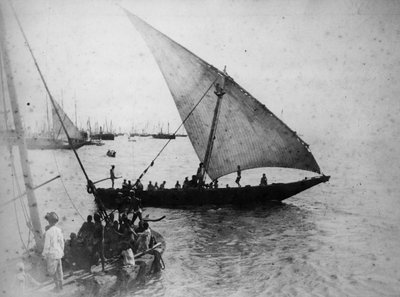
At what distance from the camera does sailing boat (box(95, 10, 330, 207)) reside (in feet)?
51.8

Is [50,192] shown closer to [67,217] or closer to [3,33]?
[67,217]

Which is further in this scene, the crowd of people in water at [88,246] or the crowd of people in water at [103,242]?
the crowd of people in water at [103,242]

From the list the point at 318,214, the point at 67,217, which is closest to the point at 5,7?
the point at 67,217

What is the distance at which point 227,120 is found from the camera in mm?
16891

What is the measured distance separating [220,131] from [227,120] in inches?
28.6

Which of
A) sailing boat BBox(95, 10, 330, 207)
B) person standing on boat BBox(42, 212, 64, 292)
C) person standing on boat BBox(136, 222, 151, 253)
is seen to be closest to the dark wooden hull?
sailing boat BBox(95, 10, 330, 207)

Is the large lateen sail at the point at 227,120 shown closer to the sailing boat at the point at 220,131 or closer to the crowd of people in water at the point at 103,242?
the sailing boat at the point at 220,131

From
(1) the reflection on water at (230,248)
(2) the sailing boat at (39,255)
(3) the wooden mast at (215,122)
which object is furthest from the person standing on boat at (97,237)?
(3) the wooden mast at (215,122)

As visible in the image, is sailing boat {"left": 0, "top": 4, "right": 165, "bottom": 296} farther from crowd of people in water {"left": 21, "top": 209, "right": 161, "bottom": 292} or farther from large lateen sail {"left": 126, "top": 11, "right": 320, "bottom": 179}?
large lateen sail {"left": 126, "top": 11, "right": 320, "bottom": 179}

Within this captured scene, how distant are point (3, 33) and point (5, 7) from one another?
1.13 m

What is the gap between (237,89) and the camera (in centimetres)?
1603

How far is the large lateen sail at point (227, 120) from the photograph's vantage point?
51.5 ft

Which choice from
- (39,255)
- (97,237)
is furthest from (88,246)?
(39,255)

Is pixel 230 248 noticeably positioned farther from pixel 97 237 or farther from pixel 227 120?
pixel 227 120
